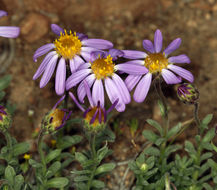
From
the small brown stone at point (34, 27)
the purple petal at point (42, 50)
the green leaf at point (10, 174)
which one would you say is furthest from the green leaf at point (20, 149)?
the small brown stone at point (34, 27)

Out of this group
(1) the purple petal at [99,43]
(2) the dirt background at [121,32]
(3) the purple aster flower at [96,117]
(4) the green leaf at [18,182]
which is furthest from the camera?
(2) the dirt background at [121,32]

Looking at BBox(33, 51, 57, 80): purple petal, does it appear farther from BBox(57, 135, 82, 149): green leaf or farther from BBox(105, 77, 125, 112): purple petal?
BBox(57, 135, 82, 149): green leaf

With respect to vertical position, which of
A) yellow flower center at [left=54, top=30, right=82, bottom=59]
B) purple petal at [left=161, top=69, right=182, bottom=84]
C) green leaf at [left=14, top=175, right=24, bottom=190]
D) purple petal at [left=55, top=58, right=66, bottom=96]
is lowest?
green leaf at [left=14, top=175, right=24, bottom=190]

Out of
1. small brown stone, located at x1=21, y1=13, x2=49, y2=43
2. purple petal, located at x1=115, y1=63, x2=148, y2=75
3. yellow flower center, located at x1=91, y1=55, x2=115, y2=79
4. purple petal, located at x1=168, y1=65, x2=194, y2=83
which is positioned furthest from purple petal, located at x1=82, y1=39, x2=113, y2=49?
→ small brown stone, located at x1=21, y1=13, x2=49, y2=43

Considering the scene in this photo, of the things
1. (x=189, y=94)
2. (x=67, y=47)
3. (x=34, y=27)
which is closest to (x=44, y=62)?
(x=67, y=47)

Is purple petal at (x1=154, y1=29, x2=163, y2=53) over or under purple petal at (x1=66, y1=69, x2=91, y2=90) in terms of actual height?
over

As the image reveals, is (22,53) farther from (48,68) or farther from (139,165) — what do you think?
(139,165)

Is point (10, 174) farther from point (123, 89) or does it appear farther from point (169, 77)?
point (169, 77)

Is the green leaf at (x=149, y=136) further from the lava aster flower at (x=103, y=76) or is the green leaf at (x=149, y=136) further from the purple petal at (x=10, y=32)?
the purple petal at (x=10, y=32)

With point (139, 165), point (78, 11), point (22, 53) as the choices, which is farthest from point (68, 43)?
point (78, 11)
